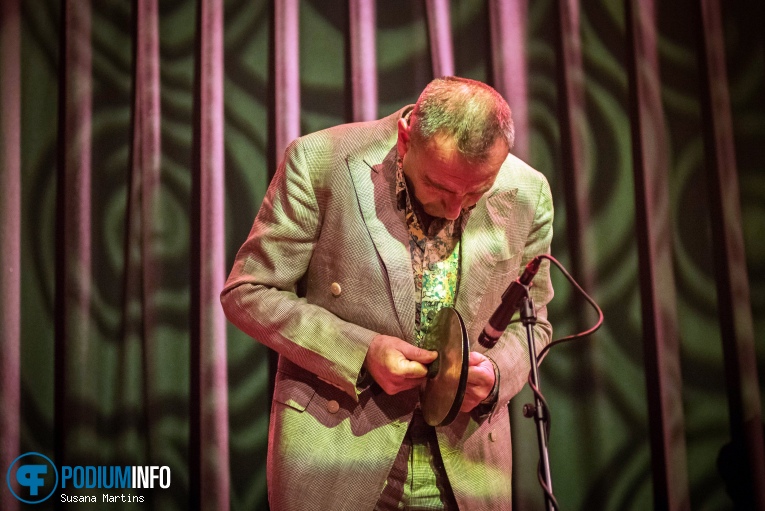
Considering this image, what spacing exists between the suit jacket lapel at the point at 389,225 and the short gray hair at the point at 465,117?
0.67ft

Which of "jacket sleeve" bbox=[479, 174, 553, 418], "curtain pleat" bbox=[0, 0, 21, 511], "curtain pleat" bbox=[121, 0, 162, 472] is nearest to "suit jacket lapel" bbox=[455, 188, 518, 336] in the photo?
"jacket sleeve" bbox=[479, 174, 553, 418]

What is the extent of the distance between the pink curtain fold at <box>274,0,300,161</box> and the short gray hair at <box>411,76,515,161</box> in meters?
1.56

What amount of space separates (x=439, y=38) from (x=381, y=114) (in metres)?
0.42

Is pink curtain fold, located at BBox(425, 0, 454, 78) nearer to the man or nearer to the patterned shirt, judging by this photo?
the man

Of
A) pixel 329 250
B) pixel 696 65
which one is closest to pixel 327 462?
pixel 329 250

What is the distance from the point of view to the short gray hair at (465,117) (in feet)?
6.08

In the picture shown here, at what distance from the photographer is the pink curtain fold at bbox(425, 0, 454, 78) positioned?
3488 mm

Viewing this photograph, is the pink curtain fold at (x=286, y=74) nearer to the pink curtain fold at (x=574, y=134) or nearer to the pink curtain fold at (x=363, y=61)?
the pink curtain fold at (x=363, y=61)

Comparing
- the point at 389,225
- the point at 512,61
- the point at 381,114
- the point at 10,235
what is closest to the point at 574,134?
the point at 512,61

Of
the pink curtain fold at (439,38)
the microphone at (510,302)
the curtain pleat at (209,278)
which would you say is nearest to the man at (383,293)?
the microphone at (510,302)

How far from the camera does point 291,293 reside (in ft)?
6.72

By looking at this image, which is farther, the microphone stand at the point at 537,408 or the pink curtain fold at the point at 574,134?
the pink curtain fold at the point at 574,134

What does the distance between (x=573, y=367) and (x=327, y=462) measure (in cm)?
187

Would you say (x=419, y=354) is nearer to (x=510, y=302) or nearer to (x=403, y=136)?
(x=510, y=302)
